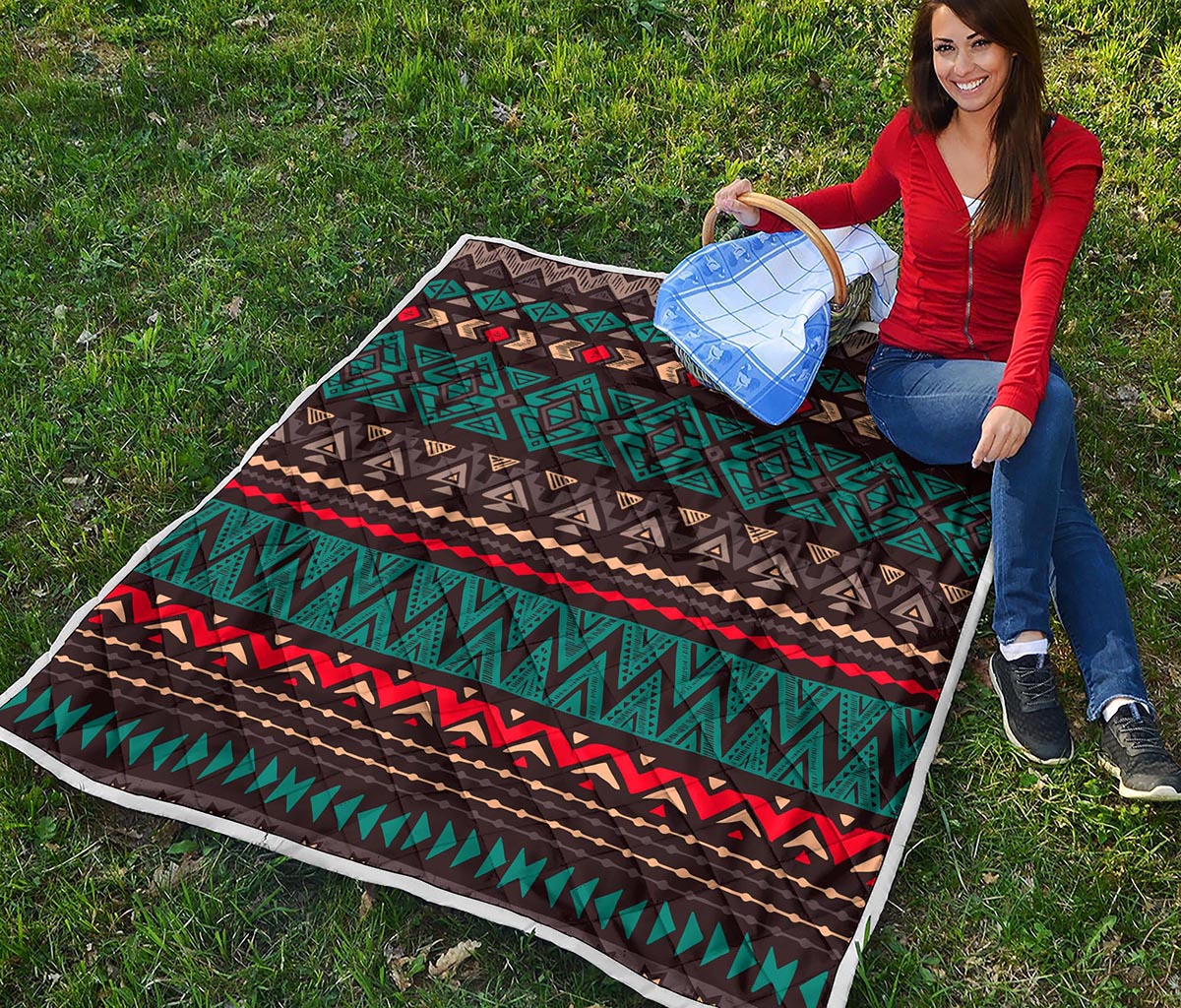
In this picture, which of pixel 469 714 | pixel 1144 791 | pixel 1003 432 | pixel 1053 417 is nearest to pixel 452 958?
pixel 469 714

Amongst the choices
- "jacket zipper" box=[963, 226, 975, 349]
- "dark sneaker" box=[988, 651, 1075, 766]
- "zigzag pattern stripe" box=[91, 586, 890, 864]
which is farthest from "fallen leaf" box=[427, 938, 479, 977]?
"jacket zipper" box=[963, 226, 975, 349]

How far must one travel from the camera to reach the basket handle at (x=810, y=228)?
274cm

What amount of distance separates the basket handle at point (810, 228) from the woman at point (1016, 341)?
0.68 feet

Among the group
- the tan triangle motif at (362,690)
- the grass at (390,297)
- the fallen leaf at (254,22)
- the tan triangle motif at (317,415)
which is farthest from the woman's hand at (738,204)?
the fallen leaf at (254,22)

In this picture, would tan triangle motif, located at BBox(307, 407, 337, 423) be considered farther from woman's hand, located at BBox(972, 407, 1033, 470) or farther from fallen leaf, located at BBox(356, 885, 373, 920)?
woman's hand, located at BBox(972, 407, 1033, 470)

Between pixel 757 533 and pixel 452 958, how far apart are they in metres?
1.24

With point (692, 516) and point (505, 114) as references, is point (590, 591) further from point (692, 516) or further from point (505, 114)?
point (505, 114)

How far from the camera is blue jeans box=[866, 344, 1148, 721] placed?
7.84 ft

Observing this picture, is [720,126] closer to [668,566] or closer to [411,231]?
[411,231]

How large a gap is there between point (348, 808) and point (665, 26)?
3433 millimetres

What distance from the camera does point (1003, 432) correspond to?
2293mm

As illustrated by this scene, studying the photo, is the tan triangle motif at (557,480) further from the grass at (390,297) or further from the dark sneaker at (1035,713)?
the dark sneaker at (1035,713)

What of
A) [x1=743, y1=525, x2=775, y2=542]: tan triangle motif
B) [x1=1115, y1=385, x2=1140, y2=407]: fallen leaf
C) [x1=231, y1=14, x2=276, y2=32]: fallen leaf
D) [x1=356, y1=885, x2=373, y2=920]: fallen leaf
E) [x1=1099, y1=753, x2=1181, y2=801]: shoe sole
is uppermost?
[x1=231, y1=14, x2=276, y2=32]: fallen leaf

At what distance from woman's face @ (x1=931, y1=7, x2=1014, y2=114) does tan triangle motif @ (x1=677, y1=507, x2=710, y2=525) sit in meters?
1.13
